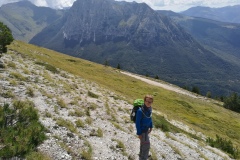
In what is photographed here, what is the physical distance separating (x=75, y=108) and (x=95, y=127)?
12.3 ft

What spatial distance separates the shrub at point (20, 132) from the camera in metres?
11.7

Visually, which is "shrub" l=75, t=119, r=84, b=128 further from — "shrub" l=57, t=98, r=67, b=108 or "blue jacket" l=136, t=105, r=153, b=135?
"blue jacket" l=136, t=105, r=153, b=135

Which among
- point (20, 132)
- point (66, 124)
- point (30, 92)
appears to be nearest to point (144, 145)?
point (66, 124)

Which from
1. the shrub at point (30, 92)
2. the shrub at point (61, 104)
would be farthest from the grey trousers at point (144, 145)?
the shrub at point (30, 92)

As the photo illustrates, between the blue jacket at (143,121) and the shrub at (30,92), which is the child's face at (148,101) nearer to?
the blue jacket at (143,121)

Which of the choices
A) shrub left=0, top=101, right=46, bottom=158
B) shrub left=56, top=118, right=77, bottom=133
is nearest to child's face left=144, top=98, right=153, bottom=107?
shrub left=56, top=118, right=77, bottom=133

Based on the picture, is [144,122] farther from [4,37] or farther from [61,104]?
[4,37]

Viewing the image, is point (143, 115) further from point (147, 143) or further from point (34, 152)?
point (34, 152)

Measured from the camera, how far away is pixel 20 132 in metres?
13.2

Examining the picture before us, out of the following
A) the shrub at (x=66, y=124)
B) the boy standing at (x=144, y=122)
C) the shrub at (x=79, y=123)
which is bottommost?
the shrub at (x=79, y=123)

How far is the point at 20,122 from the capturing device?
14.5 metres

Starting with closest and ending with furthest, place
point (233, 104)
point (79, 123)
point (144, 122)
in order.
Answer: point (144, 122), point (79, 123), point (233, 104)

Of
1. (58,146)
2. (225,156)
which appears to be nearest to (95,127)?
(58,146)

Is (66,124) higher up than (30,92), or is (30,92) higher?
(30,92)
